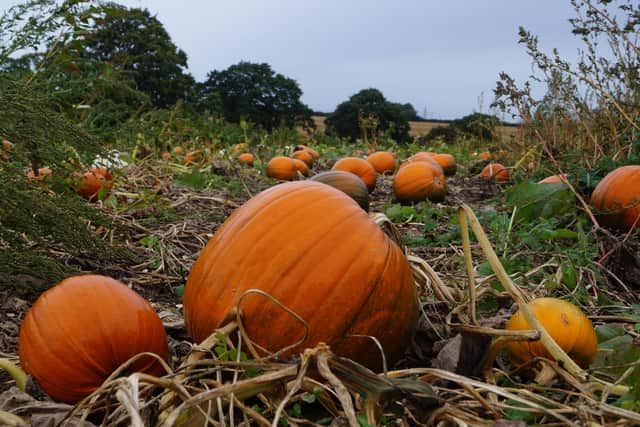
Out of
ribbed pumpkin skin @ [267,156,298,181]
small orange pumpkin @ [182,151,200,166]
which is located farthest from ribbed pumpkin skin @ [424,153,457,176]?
small orange pumpkin @ [182,151,200,166]

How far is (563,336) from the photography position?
1.59 meters

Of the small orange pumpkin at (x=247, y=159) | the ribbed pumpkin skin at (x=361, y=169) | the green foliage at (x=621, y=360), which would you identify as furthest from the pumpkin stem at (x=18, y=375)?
the small orange pumpkin at (x=247, y=159)

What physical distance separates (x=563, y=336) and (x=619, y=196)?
7.57 ft

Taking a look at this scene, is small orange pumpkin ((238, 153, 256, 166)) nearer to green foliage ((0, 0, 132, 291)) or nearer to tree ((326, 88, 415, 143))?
green foliage ((0, 0, 132, 291))

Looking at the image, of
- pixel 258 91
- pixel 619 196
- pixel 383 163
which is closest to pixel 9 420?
pixel 619 196

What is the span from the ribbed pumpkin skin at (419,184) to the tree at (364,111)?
29.5m

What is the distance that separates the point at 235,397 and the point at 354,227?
666mm

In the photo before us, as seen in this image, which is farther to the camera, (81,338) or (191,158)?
(191,158)

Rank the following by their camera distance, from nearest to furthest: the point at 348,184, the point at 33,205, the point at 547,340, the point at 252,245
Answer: the point at 547,340
the point at 252,245
the point at 33,205
the point at 348,184

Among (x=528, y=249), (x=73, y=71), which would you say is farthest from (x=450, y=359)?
(x=73, y=71)

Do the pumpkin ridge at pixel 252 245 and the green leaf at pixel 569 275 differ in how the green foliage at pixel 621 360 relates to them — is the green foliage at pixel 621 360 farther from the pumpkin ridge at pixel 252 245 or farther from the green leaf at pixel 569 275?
the pumpkin ridge at pixel 252 245

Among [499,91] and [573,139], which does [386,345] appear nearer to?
[499,91]

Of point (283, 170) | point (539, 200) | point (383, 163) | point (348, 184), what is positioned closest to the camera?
point (539, 200)

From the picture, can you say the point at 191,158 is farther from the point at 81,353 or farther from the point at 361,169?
the point at 81,353
